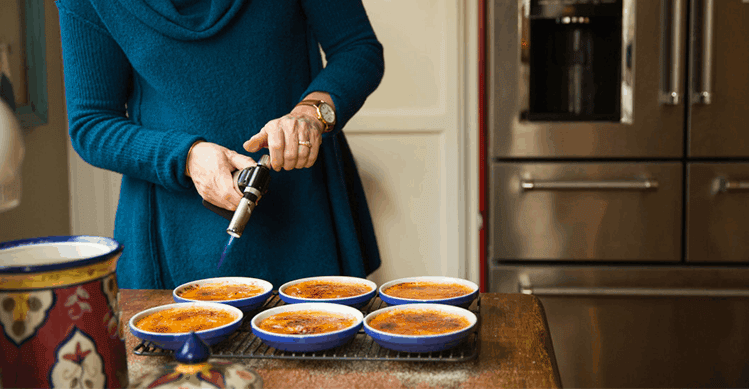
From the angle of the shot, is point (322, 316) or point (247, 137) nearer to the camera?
point (322, 316)

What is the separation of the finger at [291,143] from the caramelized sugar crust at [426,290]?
0.27 metres

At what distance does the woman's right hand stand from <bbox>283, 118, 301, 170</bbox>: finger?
6 cm

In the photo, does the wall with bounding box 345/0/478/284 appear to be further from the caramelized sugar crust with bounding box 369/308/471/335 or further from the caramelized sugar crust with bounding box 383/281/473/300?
the caramelized sugar crust with bounding box 369/308/471/335

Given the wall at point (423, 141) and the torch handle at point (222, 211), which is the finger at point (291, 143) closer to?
the torch handle at point (222, 211)

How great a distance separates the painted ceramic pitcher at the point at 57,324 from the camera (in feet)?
1.63

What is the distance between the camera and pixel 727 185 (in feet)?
6.84

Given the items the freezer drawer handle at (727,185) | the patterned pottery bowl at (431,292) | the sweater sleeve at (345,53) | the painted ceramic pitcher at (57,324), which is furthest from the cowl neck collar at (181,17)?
the freezer drawer handle at (727,185)

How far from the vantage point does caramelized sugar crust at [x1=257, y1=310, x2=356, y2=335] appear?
30.7 inches

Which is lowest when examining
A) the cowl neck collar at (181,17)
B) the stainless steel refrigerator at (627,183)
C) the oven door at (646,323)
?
the oven door at (646,323)

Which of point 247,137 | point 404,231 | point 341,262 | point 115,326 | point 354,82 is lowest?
point 404,231

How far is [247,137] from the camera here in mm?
1254

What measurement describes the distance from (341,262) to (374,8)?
53.1 inches

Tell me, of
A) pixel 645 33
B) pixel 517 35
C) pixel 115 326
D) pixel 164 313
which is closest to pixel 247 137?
pixel 164 313

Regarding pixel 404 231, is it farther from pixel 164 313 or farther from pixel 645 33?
pixel 164 313
